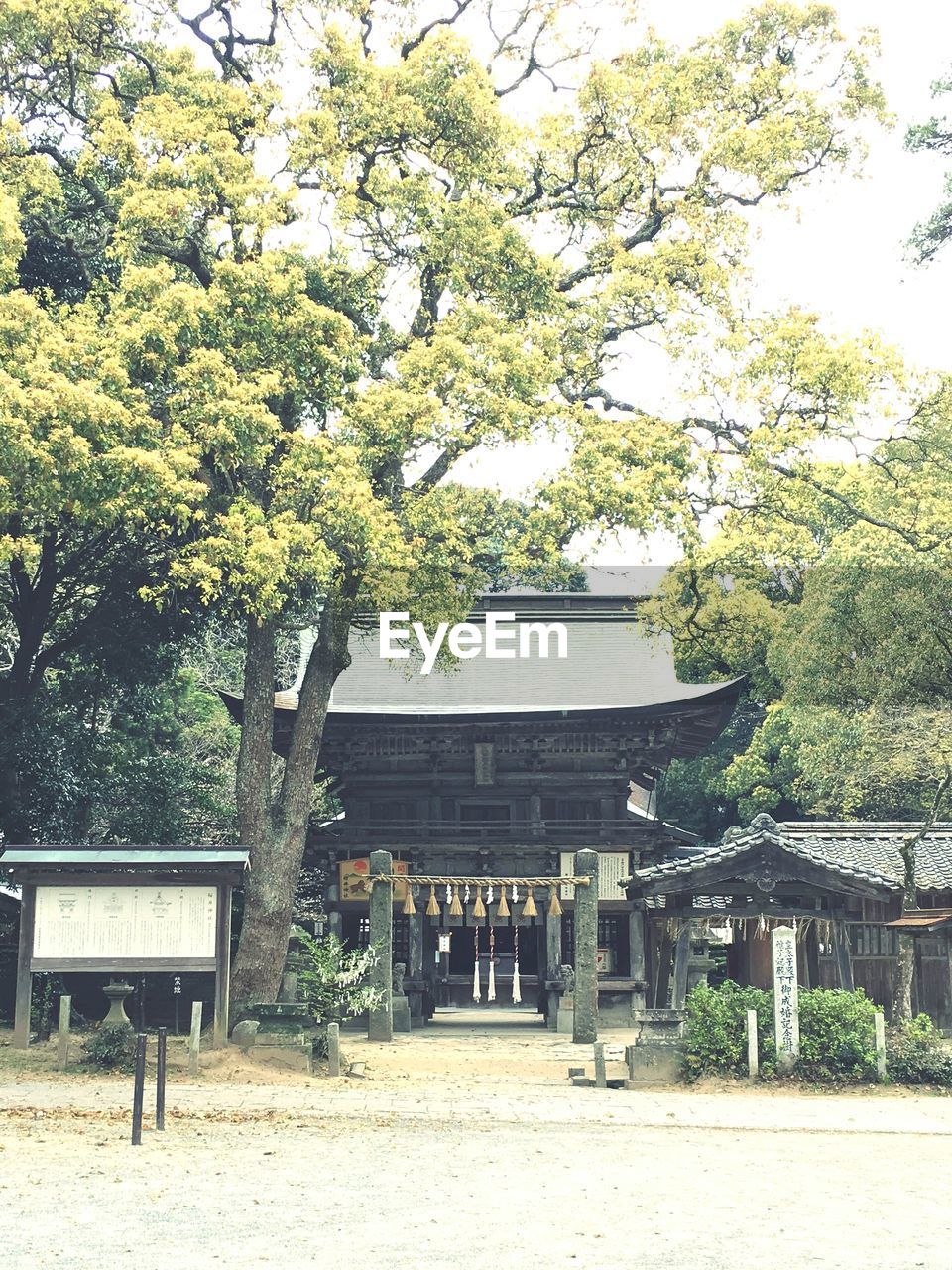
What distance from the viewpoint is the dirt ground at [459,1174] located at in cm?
993

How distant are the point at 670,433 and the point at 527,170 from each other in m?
5.18

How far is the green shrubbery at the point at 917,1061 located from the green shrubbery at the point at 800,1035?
0.33 meters

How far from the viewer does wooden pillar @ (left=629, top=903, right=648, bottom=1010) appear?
2862cm

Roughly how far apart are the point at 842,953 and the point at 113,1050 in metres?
10.1

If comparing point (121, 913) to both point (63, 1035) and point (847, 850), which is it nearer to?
point (63, 1035)

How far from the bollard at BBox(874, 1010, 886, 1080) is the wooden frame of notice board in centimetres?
854

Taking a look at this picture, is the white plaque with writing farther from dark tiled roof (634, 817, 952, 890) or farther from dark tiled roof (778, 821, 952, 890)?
dark tiled roof (778, 821, 952, 890)

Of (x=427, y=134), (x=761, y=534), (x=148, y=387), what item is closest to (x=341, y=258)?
(x=427, y=134)

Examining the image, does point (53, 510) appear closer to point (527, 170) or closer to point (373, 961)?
point (373, 961)

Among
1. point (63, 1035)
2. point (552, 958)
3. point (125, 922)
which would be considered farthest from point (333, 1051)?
point (552, 958)

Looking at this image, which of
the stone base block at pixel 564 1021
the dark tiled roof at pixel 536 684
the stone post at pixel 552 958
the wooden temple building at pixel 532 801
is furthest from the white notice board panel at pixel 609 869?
the dark tiled roof at pixel 536 684

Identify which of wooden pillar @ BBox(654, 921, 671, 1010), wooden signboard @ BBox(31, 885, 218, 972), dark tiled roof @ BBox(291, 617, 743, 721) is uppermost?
dark tiled roof @ BBox(291, 617, 743, 721)

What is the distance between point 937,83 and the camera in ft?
81.5

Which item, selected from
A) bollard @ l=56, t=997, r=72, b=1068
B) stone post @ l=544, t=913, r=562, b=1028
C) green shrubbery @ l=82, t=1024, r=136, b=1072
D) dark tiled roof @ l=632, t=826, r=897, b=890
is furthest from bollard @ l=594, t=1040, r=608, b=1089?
stone post @ l=544, t=913, r=562, b=1028
